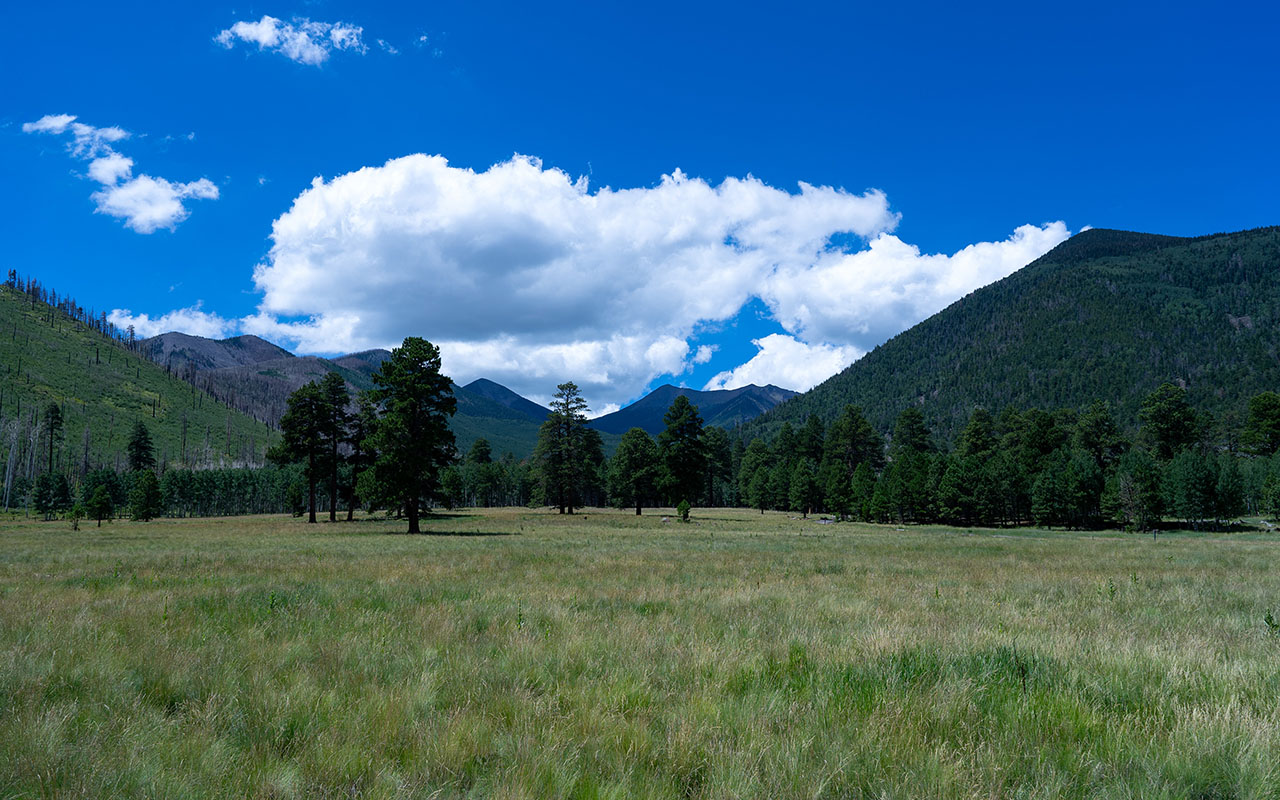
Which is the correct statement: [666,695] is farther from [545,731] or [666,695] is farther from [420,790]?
[420,790]

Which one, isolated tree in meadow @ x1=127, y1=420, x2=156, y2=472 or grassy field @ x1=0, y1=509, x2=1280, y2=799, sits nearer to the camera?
grassy field @ x1=0, y1=509, x2=1280, y2=799

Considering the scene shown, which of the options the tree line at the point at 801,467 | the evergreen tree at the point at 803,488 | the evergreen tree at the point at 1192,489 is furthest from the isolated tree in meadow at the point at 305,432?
the evergreen tree at the point at 1192,489

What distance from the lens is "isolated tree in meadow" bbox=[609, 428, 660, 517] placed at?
212ft

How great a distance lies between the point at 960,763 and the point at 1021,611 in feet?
27.7

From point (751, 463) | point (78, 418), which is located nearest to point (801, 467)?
point (751, 463)

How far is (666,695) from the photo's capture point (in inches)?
213

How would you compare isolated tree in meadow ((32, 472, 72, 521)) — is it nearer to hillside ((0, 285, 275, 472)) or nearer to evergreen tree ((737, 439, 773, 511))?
hillside ((0, 285, 275, 472))

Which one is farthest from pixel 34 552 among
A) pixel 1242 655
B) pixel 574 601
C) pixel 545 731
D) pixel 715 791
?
pixel 1242 655

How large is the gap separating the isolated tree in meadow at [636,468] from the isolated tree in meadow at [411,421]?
27.6 m

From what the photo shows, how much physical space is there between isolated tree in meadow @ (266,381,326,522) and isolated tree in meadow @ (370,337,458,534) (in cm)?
1560

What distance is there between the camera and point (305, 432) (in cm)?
4894

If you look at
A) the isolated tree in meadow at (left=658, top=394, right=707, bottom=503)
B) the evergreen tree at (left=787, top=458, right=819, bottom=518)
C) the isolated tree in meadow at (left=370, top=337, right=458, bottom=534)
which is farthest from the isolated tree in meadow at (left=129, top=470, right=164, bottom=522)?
the evergreen tree at (left=787, top=458, right=819, bottom=518)

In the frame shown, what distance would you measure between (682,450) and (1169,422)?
8003 centimetres

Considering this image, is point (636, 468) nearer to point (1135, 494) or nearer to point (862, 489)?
point (862, 489)
